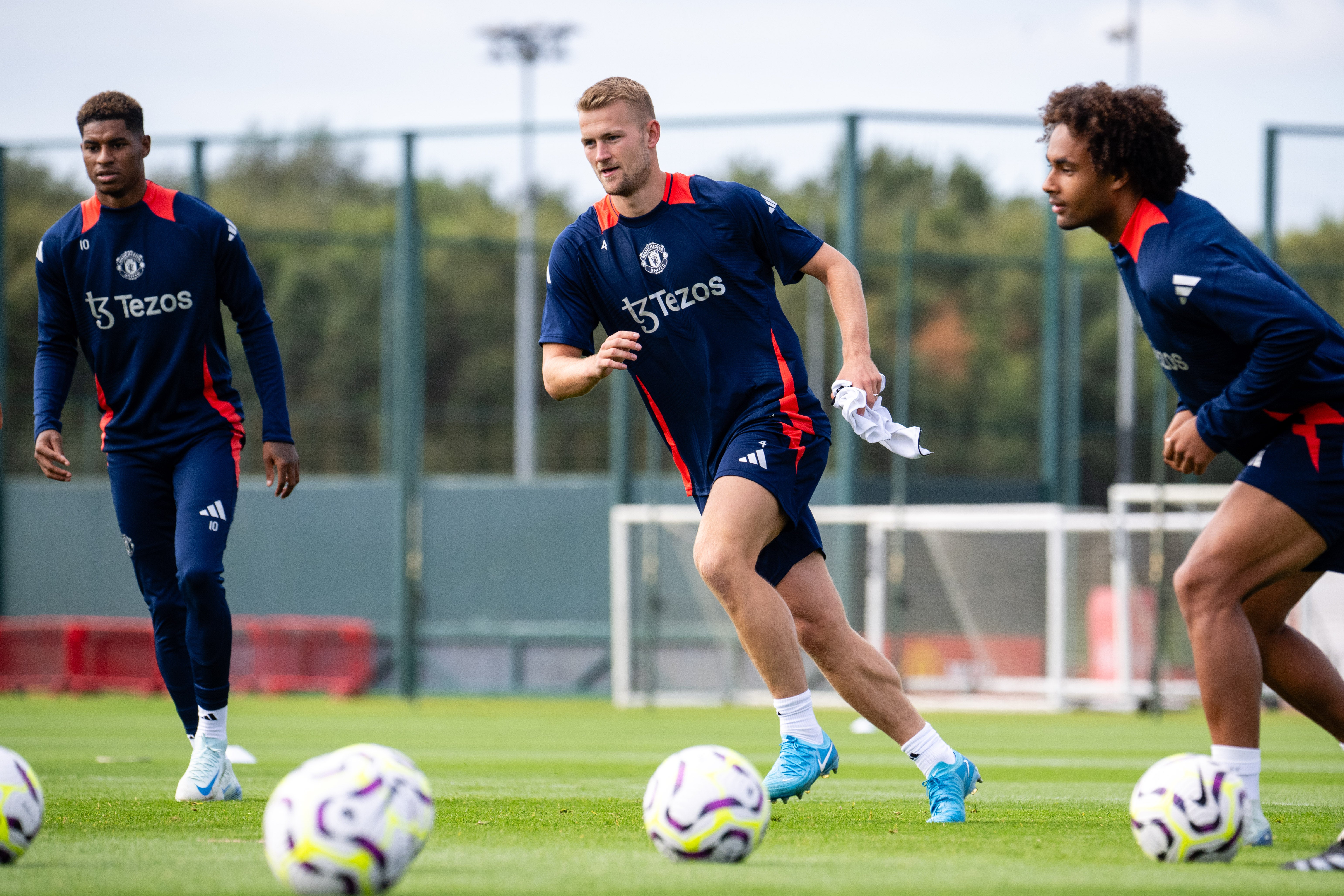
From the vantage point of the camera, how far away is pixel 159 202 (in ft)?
21.4

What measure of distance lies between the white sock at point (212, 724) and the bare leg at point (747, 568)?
2089 millimetres

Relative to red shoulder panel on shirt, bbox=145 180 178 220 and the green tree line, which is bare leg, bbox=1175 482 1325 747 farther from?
the green tree line

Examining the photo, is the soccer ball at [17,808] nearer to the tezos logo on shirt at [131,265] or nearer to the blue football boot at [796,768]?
the blue football boot at [796,768]

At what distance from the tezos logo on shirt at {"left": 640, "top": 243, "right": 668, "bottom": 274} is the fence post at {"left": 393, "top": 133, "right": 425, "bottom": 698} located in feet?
50.9

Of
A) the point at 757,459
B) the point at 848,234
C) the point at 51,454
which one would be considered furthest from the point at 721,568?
the point at 848,234

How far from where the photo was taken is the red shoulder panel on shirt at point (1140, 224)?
4785 millimetres

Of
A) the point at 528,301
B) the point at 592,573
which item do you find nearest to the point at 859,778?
the point at 592,573

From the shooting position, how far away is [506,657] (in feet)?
68.1

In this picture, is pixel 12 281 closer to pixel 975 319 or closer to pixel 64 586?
pixel 64 586

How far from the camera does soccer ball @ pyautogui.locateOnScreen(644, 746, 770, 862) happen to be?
168 inches

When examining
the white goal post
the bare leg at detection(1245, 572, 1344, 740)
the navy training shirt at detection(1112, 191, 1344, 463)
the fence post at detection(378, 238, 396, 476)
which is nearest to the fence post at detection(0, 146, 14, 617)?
the fence post at detection(378, 238, 396, 476)

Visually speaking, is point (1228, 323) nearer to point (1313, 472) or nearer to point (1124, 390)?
point (1313, 472)

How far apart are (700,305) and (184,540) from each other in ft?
7.30

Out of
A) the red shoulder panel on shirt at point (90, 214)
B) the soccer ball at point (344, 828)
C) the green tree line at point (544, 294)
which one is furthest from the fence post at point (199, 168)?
the soccer ball at point (344, 828)
